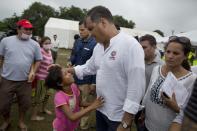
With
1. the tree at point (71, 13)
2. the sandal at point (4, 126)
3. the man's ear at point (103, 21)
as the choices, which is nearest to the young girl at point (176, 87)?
the man's ear at point (103, 21)

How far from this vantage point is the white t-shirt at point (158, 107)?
2.90 m

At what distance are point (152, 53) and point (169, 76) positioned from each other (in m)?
1.53

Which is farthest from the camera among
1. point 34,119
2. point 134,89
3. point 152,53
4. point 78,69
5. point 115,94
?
point 34,119

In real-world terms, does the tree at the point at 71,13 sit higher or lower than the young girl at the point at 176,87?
higher

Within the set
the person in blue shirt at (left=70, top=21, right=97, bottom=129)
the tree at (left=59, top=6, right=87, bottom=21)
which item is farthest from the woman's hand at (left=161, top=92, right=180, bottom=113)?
the tree at (left=59, top=6, right=87, bottom=21)

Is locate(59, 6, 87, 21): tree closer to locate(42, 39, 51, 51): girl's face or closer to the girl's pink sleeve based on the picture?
locate(42, 39, 51, 51): girl's face

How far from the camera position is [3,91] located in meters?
5.58

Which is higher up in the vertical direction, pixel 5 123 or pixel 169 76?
pixel 169 76

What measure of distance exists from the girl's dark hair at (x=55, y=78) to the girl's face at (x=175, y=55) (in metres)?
1.26

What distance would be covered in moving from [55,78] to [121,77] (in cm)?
100

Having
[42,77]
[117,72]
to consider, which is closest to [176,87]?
[117,72]

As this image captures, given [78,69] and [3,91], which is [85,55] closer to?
[3,91]

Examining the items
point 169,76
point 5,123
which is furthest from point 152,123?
point 5,123

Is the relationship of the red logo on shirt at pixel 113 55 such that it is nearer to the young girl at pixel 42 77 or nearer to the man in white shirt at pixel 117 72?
the man in white shirt at pixel 117 72
